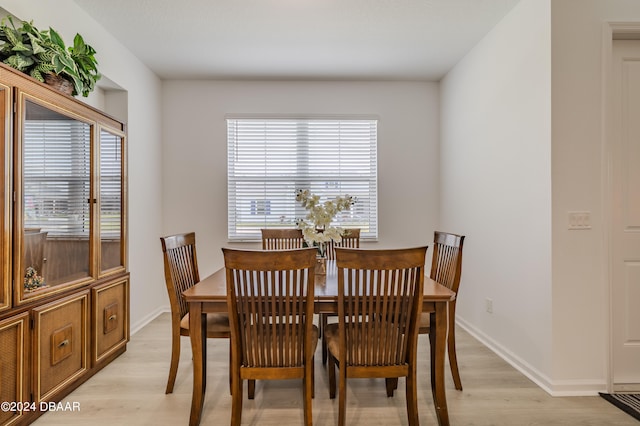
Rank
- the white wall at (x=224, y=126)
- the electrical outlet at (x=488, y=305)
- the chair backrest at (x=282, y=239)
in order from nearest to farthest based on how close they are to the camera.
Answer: the electrical outlet at (x=488, y=305) → the chair backrest at (x=282, y=239) → the white wall at (x=224, y=126)

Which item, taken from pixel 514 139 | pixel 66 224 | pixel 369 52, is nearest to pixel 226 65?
pixel 369 52

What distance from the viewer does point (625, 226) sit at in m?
2.33

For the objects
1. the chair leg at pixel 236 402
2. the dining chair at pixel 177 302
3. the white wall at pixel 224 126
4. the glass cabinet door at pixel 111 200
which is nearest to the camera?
the chair leg at pixel 236 402

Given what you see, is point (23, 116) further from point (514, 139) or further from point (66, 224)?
point (514, 139)

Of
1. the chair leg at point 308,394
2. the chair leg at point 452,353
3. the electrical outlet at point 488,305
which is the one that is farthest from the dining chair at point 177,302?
the electrical outlet at point 488,305

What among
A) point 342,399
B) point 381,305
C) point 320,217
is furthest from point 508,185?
point 342,399

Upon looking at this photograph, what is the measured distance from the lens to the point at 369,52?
11.5 ft

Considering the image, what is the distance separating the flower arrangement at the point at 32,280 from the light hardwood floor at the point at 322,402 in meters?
0.78

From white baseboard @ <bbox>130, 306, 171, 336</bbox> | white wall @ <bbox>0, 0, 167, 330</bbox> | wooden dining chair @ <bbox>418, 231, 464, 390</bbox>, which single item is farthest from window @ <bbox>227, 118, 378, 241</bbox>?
wooden dining chair @ <bbox>418, 231, 464, 390</bbox>

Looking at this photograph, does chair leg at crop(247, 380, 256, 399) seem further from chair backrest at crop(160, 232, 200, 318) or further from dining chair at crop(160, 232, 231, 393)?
chair backrest at crop(160, 232, 200, 318)

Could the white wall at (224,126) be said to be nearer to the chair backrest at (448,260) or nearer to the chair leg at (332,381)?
the chair backrest at (448,260)

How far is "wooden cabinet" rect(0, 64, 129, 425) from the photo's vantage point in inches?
70.8

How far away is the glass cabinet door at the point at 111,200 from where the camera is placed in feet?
8.58

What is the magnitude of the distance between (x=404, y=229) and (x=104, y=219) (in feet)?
10.3
